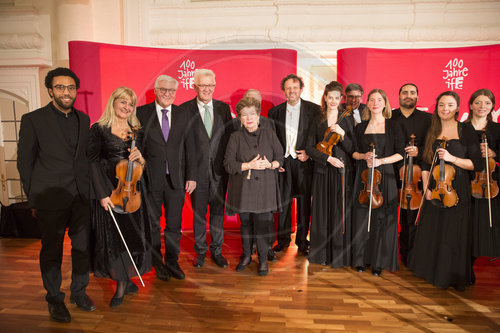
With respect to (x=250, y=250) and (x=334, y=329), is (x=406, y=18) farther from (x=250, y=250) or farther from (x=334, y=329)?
(x=334, y=329)

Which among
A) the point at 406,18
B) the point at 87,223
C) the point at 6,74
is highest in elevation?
the point at 406,18

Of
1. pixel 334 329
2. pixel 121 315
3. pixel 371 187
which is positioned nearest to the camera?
pixel 334 329

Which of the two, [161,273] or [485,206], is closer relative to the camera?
[485,206]

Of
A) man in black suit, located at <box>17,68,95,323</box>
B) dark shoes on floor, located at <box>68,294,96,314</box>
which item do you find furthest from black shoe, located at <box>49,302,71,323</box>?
dark shoes on floor, located at <box>68,294,96,314</box>

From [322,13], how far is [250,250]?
11.5 ft

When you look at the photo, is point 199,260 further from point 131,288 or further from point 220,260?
point 131,288

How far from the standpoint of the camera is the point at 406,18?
15.4ft

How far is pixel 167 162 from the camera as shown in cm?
294

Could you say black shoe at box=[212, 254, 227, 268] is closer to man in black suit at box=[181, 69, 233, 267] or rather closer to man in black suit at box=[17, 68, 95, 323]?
man in black suit at box=[181, 69, 233, 267]

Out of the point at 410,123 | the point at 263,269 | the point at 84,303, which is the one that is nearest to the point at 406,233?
the point at 410,123

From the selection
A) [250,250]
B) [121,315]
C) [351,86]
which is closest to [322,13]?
[351,86]

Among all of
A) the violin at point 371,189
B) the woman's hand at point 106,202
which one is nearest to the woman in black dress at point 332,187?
the violin at point 371,189

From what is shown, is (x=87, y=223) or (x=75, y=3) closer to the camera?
(x=87, y=223)

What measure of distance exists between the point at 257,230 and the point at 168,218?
80 centimetres
